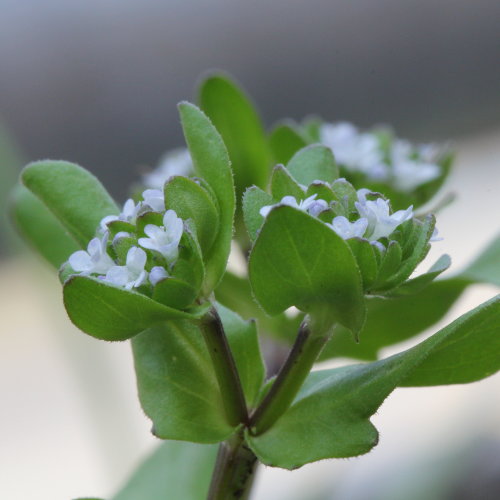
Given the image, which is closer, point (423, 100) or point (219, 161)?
point (219, 161)

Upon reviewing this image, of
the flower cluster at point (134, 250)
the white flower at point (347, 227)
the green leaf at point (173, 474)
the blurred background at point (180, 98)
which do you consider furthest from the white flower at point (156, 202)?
the blurred background at point (180, 98)

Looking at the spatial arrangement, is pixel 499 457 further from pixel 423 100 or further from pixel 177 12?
pixel 177 12

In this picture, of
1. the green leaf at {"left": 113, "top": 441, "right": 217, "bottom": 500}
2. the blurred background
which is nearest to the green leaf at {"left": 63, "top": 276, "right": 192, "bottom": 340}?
the green leaf at {"left": 113, "top": 441, "right": 217, "bottom": 500}

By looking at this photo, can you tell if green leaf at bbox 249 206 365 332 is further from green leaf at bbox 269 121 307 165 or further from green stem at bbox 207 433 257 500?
green leaf at bbox 269 121 307 165

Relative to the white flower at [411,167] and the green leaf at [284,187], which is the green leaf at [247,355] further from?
the white flower at [411,167]

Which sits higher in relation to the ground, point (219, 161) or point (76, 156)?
point (219, 161)

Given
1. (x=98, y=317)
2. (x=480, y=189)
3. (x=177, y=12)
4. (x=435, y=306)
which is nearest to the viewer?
(x=98, y=317)

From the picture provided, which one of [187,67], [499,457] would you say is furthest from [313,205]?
[187,67]

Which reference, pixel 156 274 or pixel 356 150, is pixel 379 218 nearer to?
pixel 156 274
